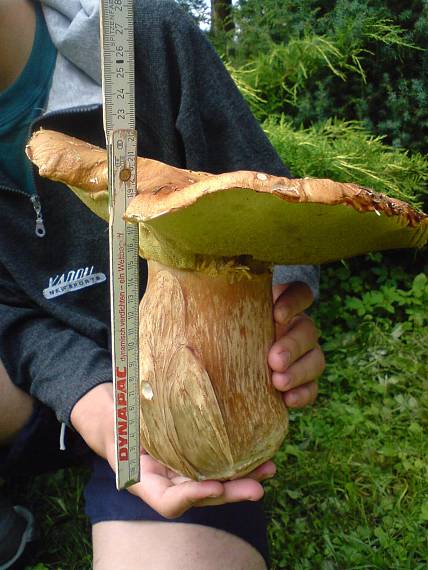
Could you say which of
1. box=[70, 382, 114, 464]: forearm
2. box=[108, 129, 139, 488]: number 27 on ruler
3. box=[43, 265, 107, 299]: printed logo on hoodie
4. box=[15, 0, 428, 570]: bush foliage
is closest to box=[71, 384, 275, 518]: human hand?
box=[70, 382, 114, 464]: forearm

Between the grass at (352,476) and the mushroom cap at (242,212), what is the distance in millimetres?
908

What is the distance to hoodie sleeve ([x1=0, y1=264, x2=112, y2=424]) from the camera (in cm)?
133

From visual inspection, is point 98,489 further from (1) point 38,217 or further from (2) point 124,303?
(2) point 124,303

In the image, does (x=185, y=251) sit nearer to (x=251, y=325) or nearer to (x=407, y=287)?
(x=251, y=325)

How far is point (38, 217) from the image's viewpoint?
4.70 ft

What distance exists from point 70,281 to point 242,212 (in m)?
0.88

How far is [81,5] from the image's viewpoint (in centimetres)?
134

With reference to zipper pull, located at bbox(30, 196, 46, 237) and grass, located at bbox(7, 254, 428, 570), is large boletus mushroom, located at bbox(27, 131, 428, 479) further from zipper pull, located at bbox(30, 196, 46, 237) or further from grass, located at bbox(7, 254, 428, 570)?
grass, located at bbox(7, 254, 428, 570)

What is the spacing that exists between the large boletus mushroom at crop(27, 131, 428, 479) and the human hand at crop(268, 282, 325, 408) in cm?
2

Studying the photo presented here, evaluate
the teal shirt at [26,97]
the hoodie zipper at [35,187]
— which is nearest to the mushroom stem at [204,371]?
the hoodie zipper at [35,187]

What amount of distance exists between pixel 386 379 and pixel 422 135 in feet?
3.68

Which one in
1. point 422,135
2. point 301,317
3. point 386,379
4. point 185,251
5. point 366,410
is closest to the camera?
point 185,251

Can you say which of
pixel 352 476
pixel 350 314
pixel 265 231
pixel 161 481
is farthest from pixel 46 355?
pixel 350 314

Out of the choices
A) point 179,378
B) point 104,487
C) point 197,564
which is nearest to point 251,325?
point 179,378
